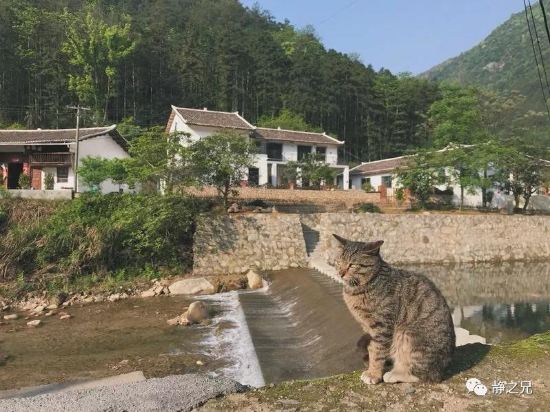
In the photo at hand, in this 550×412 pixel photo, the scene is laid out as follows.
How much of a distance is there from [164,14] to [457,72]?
68.3 meters

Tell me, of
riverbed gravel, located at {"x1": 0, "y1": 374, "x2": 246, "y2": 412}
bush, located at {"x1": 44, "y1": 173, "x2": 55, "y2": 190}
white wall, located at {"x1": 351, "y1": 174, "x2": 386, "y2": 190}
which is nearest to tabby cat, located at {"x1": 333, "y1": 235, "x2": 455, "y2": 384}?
riverbed gravel, located at {"x1": 0, "y1": 374, "x2": 246, "y2": 412}

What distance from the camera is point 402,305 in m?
3.80

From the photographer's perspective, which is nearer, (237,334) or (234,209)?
(237,334)

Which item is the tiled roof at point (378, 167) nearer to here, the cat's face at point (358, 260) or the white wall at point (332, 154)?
the white wall at point (332, 154)

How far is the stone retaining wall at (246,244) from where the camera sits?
17.5m

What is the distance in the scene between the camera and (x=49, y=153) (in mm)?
26422

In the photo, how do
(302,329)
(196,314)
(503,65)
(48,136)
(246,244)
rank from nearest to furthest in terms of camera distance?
(302,329) → (196,314) → (246,244) → (48,136) → (503,65)

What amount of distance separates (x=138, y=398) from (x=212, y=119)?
3125 centimetres

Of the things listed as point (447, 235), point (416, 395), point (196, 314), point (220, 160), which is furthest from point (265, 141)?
point (416, 395)

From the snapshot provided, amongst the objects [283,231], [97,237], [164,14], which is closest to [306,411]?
[97,237]

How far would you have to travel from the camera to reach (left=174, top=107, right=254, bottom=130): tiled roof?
105 feet

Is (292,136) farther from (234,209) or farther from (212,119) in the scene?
(234,209)

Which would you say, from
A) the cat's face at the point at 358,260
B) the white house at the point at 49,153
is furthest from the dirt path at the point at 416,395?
the white house at the point at 49,153

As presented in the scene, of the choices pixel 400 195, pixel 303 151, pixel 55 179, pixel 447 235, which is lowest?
pixel 447 235
